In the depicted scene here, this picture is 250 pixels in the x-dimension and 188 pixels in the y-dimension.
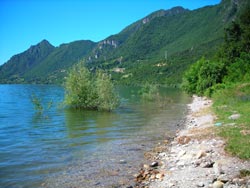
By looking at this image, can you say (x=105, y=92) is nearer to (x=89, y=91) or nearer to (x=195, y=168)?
(x=89, y=91)

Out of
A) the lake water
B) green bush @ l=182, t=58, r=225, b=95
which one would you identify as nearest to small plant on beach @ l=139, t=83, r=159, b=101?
green bush @ l=182, t=58, r=225, b=95

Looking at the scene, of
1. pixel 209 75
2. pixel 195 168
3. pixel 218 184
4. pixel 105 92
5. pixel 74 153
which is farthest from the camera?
pixel 209 75

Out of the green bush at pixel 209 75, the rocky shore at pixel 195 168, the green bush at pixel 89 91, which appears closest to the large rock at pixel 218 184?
the rocky shore at pixel 195 168

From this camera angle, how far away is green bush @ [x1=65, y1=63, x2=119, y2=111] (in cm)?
4688

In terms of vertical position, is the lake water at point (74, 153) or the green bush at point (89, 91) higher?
the green bush at point (89, 91)

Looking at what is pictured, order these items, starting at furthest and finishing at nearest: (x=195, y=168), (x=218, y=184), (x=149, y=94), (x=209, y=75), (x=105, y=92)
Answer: (x=149, y=94), (x=209, y=75), (x=105, y=92), (x=195, y=168), (x=218, y=184)

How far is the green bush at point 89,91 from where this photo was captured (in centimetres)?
4688

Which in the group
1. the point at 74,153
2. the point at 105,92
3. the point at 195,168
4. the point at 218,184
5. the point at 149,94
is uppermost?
the point at 105,92

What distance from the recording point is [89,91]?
47.2 meters

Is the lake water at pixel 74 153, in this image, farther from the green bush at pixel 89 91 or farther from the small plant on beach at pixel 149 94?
the small plant on beach at pixel 149 94

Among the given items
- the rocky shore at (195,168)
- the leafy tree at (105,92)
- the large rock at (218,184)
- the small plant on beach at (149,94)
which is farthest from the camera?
the small plant on beach at (149,94)

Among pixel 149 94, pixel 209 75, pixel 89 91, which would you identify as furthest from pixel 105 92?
pixel 149 94

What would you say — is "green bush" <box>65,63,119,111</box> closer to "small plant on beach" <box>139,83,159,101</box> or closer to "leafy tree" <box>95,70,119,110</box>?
"leafy tree" <box>95,70,119,110</box>

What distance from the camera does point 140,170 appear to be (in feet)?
49.4
